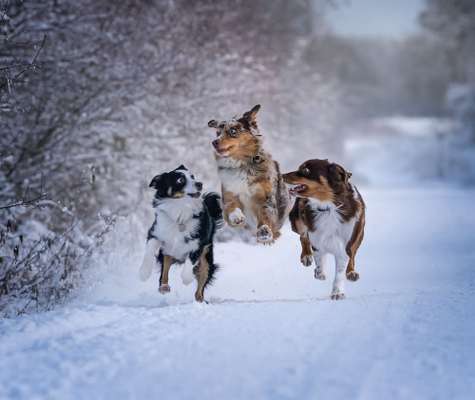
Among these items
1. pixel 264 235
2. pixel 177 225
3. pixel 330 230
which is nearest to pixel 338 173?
pixel 330 230

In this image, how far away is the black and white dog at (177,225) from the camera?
13.4 feet

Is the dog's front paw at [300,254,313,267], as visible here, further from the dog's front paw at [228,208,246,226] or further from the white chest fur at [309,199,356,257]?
the dog's front paw at [228,208,246,226]

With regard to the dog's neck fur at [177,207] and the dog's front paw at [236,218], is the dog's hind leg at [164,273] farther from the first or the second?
the dog's front paw at [236,218]

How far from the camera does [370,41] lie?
65938 mm

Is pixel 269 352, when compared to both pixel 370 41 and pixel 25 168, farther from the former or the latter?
pixel 370 41

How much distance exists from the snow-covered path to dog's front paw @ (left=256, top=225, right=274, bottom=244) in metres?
1.01

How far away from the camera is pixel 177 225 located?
4180mm

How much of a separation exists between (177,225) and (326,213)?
45.4 inches

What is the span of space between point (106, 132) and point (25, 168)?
1.88 m

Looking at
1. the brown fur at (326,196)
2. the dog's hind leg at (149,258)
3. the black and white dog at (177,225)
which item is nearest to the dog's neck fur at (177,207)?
the black and white dog at (177,225)

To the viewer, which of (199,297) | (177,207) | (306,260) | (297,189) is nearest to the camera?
(297,189)

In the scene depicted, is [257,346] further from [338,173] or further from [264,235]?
[338,173]

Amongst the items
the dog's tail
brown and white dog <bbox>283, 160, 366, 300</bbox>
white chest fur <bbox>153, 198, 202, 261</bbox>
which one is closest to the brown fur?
brown and white dog <bbox>283, 160, 366, 300</bbox>

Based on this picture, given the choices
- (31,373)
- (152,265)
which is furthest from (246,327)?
(31,373)
